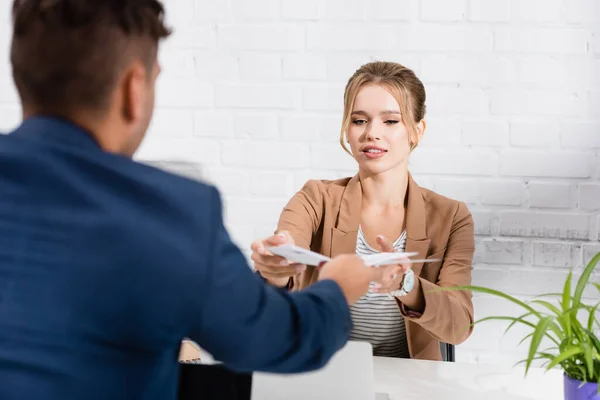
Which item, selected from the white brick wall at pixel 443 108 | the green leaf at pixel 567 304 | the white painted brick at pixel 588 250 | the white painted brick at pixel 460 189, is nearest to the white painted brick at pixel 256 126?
the white brick wall at pixel 443 108

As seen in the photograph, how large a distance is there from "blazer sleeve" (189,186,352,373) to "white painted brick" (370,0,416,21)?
1.58m

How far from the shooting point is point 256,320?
2.81 feet

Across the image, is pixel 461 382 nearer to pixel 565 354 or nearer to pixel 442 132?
pixel 565 354

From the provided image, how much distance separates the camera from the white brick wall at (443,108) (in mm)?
2318

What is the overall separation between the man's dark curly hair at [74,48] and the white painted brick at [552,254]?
6.05 feet

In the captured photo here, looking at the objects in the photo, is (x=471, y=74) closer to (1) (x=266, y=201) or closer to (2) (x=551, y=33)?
(2) (x=551, y=33)

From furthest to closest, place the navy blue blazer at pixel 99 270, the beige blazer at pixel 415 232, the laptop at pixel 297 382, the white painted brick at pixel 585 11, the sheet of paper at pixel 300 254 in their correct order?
1. the white painted brick at pixel 585 11
2. the beige blazer at pixel 415 232
3. the sheet of paper at pixel 300 254
4. the laptop at pixel 297 382
5. the navy blue blazer at pixel 99 270

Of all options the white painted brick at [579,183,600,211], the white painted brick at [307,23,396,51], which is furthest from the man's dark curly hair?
the white painted brick at [579,183,600,211]

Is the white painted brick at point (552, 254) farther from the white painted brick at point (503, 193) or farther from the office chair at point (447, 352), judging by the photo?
the office chair at point (447, 352)

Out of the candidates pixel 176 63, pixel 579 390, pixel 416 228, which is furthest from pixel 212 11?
pixel 579 390

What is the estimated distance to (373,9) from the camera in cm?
238

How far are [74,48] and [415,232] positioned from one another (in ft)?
4.46

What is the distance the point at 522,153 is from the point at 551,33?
15.3 inches

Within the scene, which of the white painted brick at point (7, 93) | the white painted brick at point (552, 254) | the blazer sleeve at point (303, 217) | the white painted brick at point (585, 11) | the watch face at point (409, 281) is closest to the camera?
the watch face at point (409, 281)
